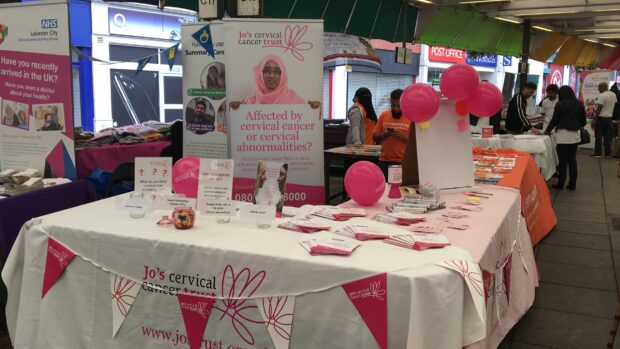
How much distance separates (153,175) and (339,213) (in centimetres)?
90

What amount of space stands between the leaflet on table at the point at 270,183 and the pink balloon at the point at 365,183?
460mm

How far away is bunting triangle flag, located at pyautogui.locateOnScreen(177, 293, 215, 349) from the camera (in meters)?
2.00

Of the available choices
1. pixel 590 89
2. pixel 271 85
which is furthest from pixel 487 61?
pixel 271 85

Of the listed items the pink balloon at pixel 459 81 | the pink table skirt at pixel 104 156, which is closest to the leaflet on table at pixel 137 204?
the pink balloon at pixel 459 81

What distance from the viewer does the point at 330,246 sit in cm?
190

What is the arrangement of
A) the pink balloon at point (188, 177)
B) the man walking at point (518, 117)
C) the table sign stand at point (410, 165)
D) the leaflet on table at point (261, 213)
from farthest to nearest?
the man walking at point (518, 117)
the table sign stand at point (410, 165)
the pink balloon at point (188, 177)
the leaflet on table at point (261, 213)

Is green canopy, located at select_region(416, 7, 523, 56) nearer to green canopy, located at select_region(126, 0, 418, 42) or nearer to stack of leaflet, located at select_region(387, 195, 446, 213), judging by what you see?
green canopy, located at select_region(126, 0, 418, 42)

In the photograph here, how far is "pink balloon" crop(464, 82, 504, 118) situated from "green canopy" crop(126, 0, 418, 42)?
325 centimetres

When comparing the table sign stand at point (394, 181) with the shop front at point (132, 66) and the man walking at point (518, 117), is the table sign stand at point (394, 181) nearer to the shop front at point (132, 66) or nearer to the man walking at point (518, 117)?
A: the man walking at point (518, 117)

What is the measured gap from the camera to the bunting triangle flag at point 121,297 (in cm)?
215

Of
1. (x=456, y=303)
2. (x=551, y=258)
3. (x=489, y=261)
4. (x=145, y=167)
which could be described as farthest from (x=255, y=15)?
(x=551, y=258)

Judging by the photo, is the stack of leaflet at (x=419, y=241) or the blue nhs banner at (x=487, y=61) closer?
the stack of leaflet at (x=419, y=241)

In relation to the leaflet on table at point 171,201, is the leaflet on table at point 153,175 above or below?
above

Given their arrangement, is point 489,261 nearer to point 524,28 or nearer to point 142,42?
point 142,42
